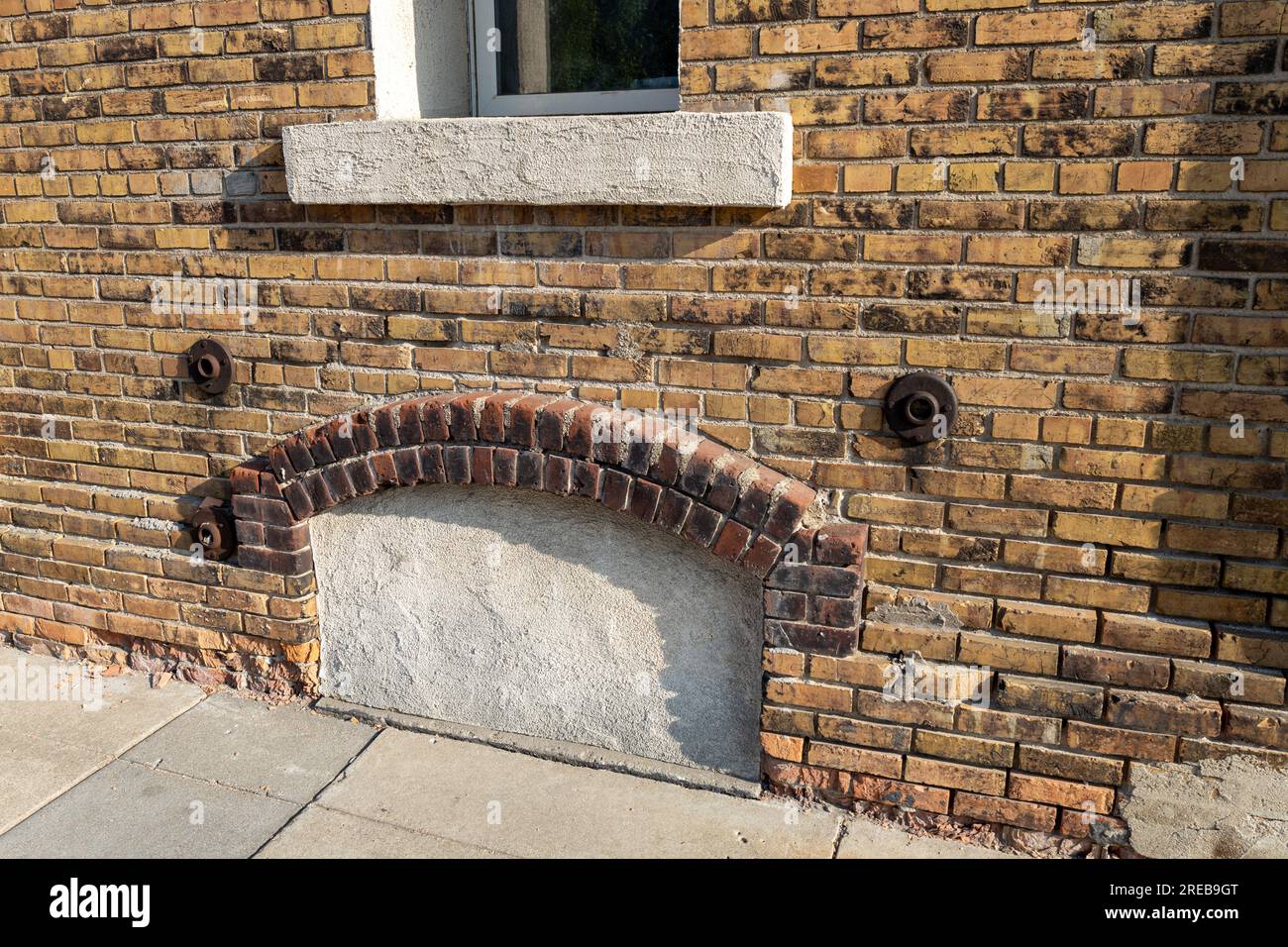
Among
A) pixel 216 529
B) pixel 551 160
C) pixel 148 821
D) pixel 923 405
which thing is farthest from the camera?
pixel 216 529

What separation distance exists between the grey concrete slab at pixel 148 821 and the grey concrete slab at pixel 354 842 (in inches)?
2.6

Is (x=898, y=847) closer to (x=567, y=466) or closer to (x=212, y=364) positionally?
(x=567, y=466)

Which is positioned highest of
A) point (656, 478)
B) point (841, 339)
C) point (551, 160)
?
point (551, 160)

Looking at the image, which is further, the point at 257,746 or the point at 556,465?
the point at 257,746

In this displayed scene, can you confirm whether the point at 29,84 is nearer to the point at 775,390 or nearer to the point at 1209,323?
the point at 775,390

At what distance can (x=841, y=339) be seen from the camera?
2.70m

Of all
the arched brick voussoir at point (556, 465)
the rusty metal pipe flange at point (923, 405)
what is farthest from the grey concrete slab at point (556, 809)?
the rusty metal pipe flange at point (923, 405)

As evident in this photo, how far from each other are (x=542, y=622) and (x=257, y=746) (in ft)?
3.68

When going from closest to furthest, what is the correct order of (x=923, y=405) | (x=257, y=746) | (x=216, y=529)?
(x=923, y=405), (x=257, y=746), (x=216, y=529)

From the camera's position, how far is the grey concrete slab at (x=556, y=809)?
2.82 m

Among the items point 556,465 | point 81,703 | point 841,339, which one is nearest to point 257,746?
point 81,703

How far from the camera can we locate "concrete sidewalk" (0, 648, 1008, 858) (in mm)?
2818

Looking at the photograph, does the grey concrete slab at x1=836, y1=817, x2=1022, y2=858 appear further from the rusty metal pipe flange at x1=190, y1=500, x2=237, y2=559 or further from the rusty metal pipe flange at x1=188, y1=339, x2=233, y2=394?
the rusty metal pipe flange at x1=188, y1=339, x2=233, y2=394

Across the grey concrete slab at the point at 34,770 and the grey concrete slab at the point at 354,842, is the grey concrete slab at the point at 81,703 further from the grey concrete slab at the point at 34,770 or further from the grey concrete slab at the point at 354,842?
the grey concrete slab at the point at 354,842
